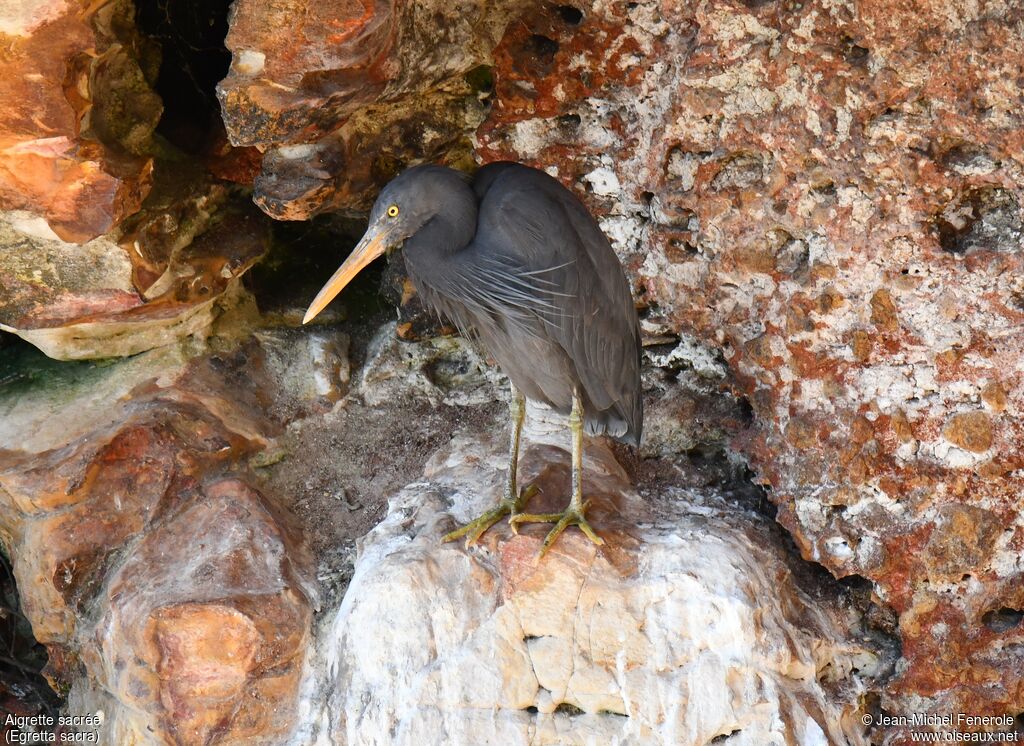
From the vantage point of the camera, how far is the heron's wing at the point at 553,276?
247cm

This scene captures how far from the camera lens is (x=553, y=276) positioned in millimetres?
2541

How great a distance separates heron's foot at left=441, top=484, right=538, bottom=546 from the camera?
8.68ft

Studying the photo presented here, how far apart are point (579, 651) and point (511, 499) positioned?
45 cm

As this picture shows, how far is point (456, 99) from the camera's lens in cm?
300

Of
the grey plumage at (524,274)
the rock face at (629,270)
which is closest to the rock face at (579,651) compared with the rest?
the rock face at (629,270)

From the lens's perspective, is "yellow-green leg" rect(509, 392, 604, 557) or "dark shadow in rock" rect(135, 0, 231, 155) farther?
"dark shadow in rock" rect(135, 0, 231, 155)

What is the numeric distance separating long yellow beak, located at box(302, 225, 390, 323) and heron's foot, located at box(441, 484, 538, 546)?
674 mm

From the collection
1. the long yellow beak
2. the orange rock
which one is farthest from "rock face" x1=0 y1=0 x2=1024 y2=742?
the long yellow beak

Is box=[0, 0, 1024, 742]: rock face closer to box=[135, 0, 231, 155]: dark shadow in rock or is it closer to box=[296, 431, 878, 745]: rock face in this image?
box=[296, 431, 878, 745]: rock face

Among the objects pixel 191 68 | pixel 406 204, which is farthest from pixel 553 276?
pixel 191 68

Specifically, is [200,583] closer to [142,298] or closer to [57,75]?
[142,298]

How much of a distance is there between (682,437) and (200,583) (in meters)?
1.47

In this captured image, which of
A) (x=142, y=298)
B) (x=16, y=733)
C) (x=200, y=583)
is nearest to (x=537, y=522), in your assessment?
(x=200, y=583)

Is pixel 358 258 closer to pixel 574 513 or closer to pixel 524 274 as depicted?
pixel 524 274
